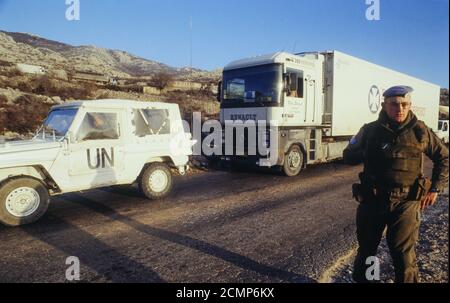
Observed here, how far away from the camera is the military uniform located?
2830 millimetres

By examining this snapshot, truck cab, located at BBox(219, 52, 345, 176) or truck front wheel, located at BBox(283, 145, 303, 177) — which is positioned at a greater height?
truck cab, located at BBox(219, 52, 345, 176)

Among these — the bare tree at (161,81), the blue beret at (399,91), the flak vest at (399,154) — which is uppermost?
the bare tree at (161,81)

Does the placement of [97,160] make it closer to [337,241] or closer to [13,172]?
[13,172]

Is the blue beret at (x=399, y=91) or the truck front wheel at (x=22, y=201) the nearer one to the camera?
the blue beret at (x=399, y=91)

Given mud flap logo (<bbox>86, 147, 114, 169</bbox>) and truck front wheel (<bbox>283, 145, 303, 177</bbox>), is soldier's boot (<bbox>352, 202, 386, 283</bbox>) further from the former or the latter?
truck front wheel (<bbox>283, 145, 303, 177</bbox>)

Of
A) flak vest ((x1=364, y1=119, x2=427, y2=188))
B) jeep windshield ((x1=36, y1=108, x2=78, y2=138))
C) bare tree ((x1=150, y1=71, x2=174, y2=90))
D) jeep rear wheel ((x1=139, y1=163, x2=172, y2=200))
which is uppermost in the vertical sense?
bare tree ((x1=150, y1=71, x2=174, y2=90))

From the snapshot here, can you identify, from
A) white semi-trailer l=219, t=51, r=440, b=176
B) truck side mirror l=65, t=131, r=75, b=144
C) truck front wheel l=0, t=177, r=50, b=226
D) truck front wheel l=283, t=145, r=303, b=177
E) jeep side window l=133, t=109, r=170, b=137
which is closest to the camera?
truck front wheel l=0, t=177, r=50, b=226

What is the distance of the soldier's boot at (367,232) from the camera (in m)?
2.98

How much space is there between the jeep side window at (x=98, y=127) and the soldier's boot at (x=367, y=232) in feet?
15.6

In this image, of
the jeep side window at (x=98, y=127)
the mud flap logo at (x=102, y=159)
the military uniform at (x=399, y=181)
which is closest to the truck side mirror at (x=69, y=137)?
the jeep side window at (x=98, y=127)

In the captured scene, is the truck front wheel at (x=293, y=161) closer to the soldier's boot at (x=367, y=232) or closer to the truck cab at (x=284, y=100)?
the truck cab at (x=284, y=100)

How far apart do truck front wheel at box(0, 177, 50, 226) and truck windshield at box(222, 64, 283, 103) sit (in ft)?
19.7

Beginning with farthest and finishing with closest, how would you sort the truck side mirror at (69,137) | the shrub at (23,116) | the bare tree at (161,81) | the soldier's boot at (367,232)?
the bare tree at (161,81), the shrub at (23,116), the truck side mirror at (69,137), the soldier's boot at (367,232)

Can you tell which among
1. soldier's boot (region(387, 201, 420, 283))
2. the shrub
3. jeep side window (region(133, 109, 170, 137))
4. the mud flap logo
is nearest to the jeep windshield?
the mud flap logo
